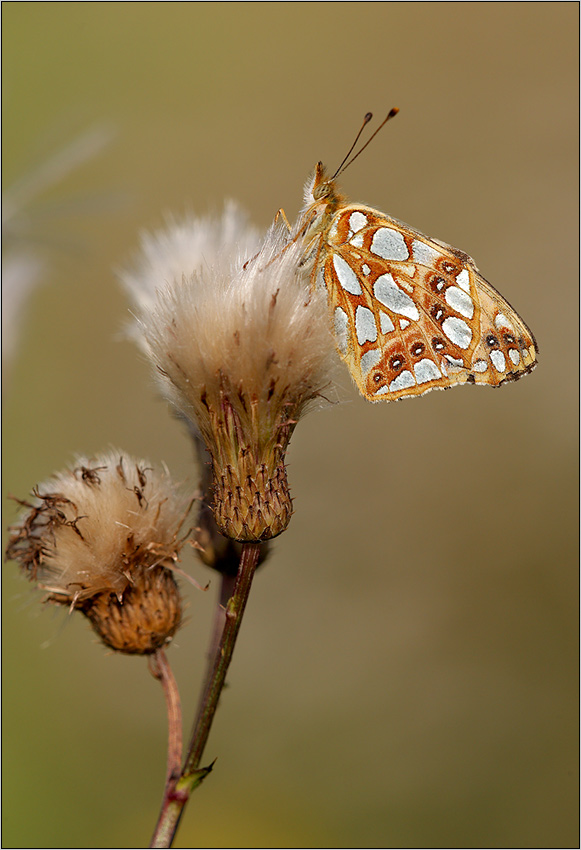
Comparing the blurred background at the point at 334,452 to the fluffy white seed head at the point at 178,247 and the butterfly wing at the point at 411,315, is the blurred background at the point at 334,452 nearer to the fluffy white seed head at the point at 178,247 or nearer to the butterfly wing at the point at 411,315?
the fluffy white seed head at the point at 178,247

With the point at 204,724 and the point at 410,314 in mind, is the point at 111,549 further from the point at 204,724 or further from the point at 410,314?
the point at 410,314

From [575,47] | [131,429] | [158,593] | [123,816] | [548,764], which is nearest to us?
[158,593]

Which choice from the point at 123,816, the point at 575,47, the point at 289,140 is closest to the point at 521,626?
the point at 123,816

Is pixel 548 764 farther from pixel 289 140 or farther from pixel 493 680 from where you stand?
pixel 289 140

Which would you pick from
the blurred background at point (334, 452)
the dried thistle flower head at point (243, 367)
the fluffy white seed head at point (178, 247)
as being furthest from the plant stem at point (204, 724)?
the blurred background at point (334, 452)

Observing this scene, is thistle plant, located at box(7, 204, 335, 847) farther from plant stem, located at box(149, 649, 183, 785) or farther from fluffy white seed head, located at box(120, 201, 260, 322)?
fluffy white seed head, located at box(120, 201, 260, 322)

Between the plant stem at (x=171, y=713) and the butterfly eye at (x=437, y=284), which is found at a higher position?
the butterfly eye at (x=437, y=284)
